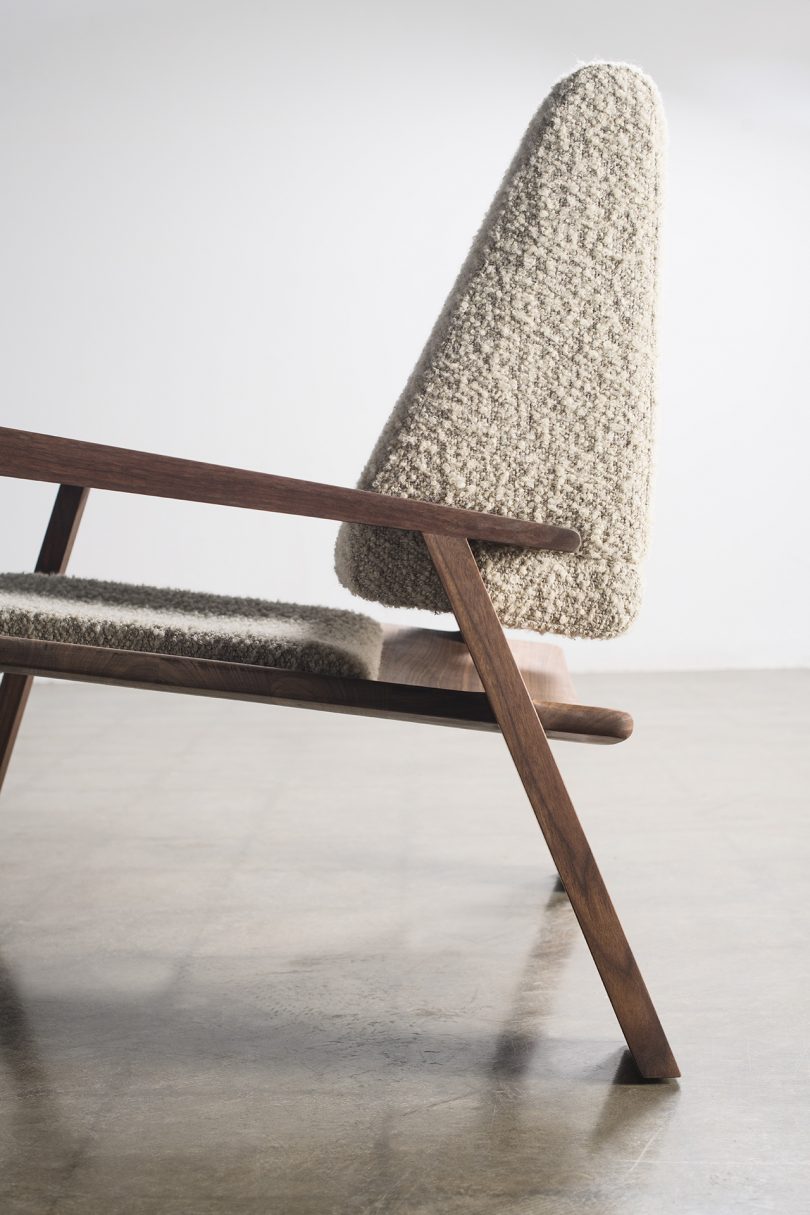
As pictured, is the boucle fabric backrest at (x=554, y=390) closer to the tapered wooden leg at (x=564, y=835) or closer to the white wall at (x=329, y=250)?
the tapered wooden leg at (x=564, y=835)

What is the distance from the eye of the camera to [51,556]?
4.45 ft

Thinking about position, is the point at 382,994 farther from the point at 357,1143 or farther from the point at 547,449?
the point at 547,449

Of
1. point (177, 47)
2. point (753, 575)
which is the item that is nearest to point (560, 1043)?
point (753, 575)

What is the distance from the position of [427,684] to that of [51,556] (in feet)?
1.84

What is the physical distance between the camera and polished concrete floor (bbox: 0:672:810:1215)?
2.78 ft

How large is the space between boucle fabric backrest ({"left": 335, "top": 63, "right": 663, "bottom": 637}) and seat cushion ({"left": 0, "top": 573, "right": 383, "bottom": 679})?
0.08 metres

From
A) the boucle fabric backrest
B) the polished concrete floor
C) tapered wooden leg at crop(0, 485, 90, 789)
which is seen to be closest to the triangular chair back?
the boucle fabric backrest

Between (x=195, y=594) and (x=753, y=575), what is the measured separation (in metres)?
2.98

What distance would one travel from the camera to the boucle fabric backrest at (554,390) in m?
1.01

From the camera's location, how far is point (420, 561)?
1016mm

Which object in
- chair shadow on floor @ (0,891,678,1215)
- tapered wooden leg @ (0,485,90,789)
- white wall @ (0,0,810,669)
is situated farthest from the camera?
white wall @ (0,0,810,669)

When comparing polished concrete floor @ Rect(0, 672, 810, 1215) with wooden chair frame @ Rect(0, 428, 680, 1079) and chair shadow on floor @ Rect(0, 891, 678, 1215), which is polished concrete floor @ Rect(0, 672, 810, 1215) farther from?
wooden chair frame @ Rect(0, 428, 680, 1079)

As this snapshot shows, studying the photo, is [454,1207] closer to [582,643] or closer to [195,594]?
[195,594]

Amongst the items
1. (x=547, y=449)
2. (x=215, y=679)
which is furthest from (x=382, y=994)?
(x=547, y=449)
